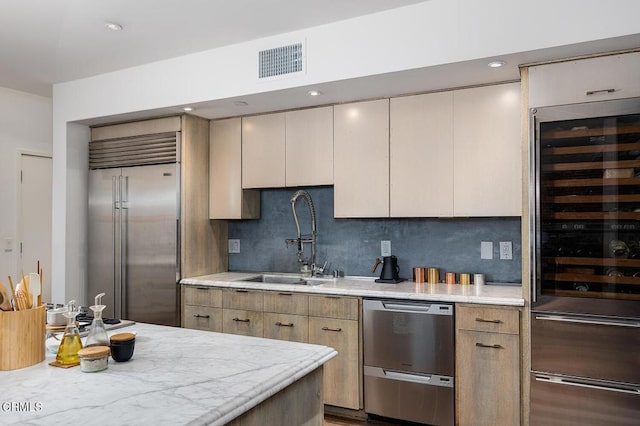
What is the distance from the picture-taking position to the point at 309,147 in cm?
383

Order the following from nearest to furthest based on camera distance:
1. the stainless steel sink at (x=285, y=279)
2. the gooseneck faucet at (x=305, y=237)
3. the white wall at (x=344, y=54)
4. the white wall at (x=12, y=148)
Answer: the white wall at (x=344, y=54) < the stainless steel sink at (x=285, y=279) < the gooseneck faucet at (x=305, y=237) < the white wall at (x=12, y=148)

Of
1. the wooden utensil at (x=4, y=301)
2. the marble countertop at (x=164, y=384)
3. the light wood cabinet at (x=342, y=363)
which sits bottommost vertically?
the light wood cabinet at (x=342, y=363)

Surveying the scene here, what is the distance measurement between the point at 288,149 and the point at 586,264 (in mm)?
2321

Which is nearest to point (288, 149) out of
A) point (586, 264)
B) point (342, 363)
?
point (342, 363)

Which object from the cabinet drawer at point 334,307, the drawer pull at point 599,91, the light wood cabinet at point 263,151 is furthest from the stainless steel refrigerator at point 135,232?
the drawer pull at point 599,91

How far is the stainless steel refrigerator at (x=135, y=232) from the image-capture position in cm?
408

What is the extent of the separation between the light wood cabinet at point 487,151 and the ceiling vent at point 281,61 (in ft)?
3.66

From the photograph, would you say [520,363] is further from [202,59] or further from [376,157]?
[202,59]

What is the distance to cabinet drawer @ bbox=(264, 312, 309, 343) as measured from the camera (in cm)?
348

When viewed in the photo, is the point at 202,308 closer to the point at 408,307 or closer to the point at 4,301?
the point at 408,307

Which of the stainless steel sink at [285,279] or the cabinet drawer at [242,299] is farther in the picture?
the stainless steel sink at [285,279]

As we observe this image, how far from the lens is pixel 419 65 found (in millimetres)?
2875

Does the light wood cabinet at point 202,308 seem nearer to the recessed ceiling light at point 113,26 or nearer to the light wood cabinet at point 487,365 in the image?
the light wood cabinet at point 487,365

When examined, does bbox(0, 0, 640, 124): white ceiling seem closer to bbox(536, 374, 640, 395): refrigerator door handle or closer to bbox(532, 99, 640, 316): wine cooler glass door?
bbox(532, 99, 640, 316): wine cooler glass door
